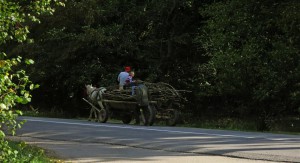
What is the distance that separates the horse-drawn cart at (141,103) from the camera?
21.1 meters

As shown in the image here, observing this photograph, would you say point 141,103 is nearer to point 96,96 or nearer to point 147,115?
point 147,115

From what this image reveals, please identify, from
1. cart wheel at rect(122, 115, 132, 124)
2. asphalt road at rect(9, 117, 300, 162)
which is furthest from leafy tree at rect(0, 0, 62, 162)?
cart wheel at rect(122, 115, 132, 124)

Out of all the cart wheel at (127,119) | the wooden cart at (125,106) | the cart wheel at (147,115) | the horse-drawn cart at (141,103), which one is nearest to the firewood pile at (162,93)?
→ the horse-drawn cart at (141,103)

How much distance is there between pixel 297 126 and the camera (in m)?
26.2

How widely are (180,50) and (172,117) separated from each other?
521 inches

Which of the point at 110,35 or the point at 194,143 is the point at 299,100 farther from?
the point at 194,143

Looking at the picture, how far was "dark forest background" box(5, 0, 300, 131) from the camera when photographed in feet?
89.4

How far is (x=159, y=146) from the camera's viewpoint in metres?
13.1

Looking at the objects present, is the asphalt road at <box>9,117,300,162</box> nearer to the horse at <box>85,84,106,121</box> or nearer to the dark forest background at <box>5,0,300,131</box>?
the horse at <box>85,84,106,121</box>

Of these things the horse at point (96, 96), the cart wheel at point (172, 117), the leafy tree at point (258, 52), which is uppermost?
the leafy tree at point (258, 52)

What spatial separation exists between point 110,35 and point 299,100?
37.4 ft

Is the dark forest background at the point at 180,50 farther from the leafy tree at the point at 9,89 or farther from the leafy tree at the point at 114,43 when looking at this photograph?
the leafy tree at the point at 9,89

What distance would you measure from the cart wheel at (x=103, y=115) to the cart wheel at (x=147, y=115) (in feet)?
7.58

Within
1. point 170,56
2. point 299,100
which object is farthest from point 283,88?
point 170,56
